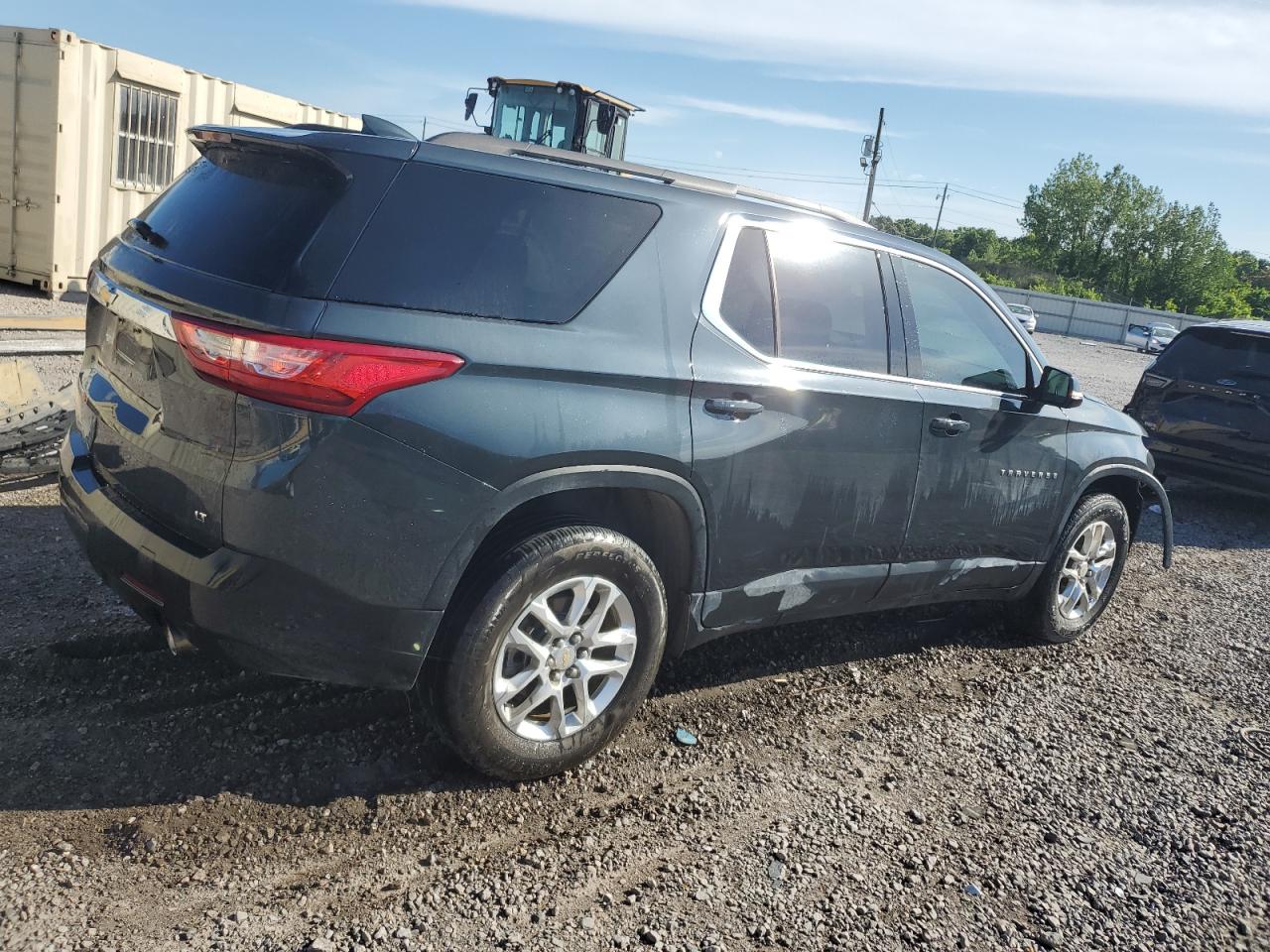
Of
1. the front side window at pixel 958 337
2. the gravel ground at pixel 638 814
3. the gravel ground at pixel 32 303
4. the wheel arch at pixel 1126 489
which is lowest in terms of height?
the gravel ground at pixel 32 303

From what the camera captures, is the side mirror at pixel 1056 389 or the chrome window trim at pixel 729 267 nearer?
the chrome window trim at pixel 729 267

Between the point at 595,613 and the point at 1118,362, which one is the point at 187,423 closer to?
the point at 595,613

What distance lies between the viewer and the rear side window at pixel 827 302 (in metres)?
3.65

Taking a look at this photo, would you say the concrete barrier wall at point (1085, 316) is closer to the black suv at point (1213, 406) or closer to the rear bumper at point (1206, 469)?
the black suv at point (1213, 406)

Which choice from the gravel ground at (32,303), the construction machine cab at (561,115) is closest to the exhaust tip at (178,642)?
the gravel ground at (32,303)

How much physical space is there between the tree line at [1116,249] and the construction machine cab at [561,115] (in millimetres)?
69104

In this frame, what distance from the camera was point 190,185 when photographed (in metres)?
3.23

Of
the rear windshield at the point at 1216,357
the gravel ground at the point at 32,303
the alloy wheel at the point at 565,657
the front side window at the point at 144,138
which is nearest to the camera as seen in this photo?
the alloy wheel at the point at 565,657

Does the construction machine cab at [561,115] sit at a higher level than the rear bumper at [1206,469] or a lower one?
higher

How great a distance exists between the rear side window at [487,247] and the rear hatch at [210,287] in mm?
75

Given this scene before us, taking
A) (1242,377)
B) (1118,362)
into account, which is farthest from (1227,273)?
(1242,377)

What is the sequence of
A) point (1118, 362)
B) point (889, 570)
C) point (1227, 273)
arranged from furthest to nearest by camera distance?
point (1227, 273)
point (1118, 362)
point (889, 570)

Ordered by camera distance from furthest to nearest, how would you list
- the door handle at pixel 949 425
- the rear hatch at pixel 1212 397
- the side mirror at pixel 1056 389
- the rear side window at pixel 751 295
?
1. the rear hatch at pixel 1212 397
2. the side mirror at pixel 1056 389
3. the door handle at pixel 949 425
4. the rear side window at pixel 751 295

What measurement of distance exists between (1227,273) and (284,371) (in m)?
92.2
